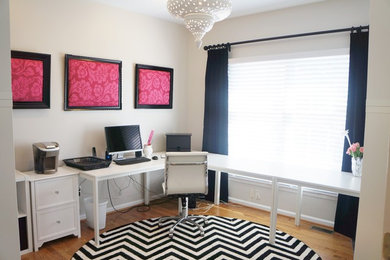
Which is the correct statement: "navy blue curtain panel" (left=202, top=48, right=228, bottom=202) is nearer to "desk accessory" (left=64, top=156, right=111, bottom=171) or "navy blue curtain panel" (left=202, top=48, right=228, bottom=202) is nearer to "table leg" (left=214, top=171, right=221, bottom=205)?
"table leg" (left=214, top=171, right=221, bottom=205)

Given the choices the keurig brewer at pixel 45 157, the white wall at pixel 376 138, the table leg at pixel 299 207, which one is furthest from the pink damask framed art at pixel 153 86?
the white wall at pixel 376 138

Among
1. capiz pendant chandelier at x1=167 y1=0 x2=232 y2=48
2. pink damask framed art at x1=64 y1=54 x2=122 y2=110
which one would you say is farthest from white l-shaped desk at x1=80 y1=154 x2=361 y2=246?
capiz pendant chandelier at x1=167 y1=0 x2=232 y2=48

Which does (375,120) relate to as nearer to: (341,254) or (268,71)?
(341,254)

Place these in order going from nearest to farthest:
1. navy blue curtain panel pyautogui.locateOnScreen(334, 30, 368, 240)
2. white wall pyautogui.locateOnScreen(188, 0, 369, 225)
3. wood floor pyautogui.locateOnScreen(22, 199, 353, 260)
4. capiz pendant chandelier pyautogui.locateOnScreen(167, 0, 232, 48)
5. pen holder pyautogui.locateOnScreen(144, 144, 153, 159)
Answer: capiz pendant chandelier pyautogui.locateOnScreen(167, 0, 232, 48) < wood floor pyautogui.locateOnScreen(22, 199, 353, 260) < navy blue curtain panel pyautogui.locateOnScreen(334, 30, 368, 240) < white wall pyautogui.locateOnScreen(188, 0, 369, 225) < pen holder pyautogui.locateOnScreen(144, 144, 153, 159)

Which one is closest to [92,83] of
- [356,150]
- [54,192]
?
[54,192]

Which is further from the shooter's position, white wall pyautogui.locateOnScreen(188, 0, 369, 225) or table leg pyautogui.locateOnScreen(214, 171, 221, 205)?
table leg pyautogui.locateOnScreen(214, 171, 221, 205)

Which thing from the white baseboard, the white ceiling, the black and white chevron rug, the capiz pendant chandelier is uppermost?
the white ceiling

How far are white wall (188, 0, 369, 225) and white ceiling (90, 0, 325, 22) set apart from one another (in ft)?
0.38

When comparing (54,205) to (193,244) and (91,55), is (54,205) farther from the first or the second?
(91,55)

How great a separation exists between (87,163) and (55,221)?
640 mm

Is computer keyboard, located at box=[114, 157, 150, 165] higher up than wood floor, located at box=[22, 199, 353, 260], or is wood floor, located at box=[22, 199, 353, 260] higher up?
computer keyboard, located at box=[114, 157, 150, 165]

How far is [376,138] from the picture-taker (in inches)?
72.3

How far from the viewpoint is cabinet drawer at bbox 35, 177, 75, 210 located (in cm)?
270

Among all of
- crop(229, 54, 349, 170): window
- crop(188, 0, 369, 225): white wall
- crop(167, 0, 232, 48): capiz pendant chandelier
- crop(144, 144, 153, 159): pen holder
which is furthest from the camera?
crop(144, 144, 153, 159): pen holder
